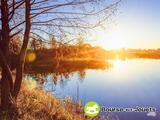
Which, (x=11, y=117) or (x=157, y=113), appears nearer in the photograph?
(x=11, y=117)

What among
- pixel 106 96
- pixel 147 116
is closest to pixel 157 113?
pixel 147 116

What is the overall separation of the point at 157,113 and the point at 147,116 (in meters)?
0.65

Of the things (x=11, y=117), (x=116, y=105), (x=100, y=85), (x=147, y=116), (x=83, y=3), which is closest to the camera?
(x=11, y=117)

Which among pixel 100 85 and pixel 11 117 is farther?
pixel 100 85

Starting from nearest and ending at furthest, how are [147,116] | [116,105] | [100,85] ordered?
[147,116] < [116,105] < [100,85]

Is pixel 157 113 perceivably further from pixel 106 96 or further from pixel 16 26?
pixel 16 26

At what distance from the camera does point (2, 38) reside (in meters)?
8.26

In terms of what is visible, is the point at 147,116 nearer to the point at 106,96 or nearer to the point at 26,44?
the point at 106,96

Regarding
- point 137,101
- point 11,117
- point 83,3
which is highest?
point 83,3

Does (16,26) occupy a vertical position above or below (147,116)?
above

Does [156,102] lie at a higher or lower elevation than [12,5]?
lower

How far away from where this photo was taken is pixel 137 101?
17188mm

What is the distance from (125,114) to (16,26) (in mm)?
7172

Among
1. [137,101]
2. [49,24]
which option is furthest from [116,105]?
[49,24]
